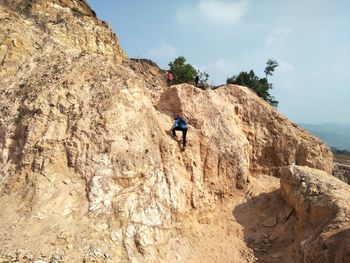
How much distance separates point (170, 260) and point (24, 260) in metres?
4.26

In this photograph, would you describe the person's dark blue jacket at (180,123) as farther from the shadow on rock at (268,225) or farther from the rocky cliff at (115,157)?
the shadow on rock at (268,225)

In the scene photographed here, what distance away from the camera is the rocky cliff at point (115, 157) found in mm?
11148

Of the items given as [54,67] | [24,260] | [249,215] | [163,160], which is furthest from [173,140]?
[24,260]

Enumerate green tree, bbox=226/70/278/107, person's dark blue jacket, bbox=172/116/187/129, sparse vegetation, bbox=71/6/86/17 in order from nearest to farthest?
1. person's dark blue jacket, bbox=172/116/187/129
2. sparse vegetation, bbox=71/6/86/17
3. green tree, bbox=226/70/278/107

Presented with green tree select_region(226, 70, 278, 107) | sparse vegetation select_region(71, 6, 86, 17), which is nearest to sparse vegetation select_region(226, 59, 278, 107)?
green tree select_region(226, 70, 278, 107)

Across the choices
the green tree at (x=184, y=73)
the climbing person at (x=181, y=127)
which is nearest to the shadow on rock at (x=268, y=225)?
the climbing person at (x=181, y=127)

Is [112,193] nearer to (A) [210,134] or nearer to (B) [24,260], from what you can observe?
(B) [24,260]

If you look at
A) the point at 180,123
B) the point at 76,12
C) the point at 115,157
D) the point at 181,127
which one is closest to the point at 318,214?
the point at 181,127

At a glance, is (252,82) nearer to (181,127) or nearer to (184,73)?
(184,73)

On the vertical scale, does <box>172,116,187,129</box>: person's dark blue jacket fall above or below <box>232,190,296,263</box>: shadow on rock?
above

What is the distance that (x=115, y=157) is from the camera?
12.7m

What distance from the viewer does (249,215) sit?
14.4 m

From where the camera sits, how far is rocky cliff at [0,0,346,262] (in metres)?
11.1

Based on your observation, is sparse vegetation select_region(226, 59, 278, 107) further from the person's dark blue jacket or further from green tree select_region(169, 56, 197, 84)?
the person's dark blue jacket
